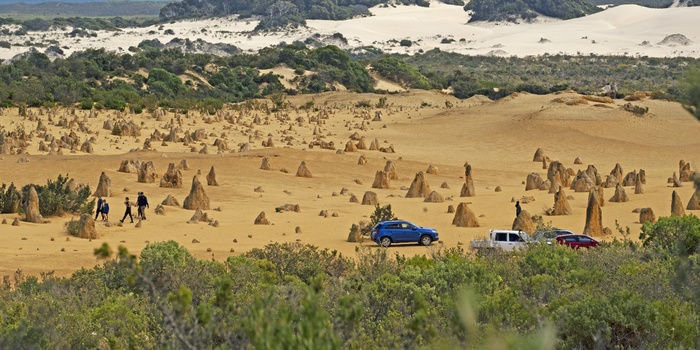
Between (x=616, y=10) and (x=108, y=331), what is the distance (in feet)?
543

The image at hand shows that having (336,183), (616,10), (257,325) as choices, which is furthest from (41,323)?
(616,10)

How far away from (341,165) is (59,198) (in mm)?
15953

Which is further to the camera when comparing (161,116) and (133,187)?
(161,116)

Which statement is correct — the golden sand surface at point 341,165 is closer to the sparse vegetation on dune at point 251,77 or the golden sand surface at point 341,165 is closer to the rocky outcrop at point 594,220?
the rocky outcrop at point 594,220

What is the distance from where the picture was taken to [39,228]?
24.5m

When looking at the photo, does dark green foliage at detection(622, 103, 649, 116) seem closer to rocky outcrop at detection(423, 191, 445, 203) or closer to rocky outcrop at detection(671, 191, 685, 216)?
rocky outcrop at detection(423, 191, 445, 203)

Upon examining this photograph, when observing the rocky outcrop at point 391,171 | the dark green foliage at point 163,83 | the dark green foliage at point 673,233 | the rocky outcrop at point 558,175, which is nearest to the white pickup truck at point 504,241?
the dark green foliage at point 673,233

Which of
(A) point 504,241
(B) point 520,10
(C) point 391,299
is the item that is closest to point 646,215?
(A) point 504,241

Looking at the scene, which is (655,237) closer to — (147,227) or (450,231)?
(450,231)

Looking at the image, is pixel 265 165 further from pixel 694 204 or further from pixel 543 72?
pixel 543 72

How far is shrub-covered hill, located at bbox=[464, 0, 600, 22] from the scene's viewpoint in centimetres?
17588

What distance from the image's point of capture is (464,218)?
89.6 feet

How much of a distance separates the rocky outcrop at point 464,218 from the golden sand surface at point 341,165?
0.38 m

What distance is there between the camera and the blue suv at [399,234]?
23875 mm
